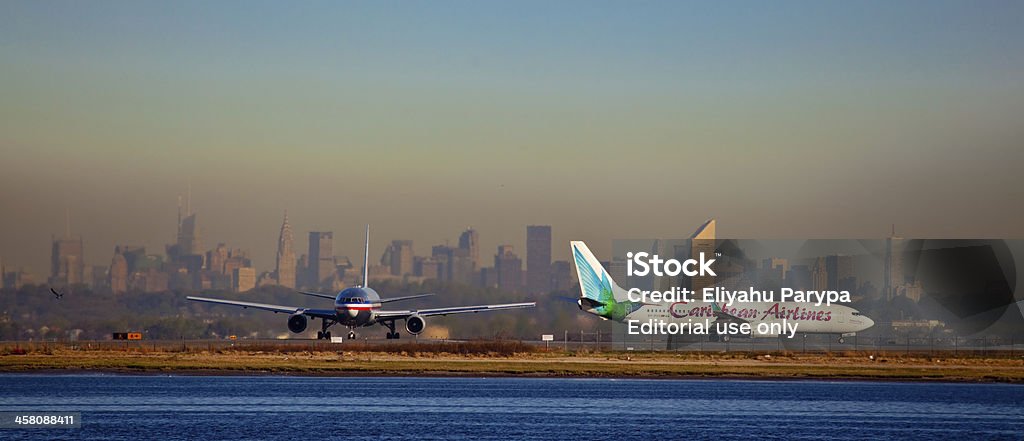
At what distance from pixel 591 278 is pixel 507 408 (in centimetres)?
5554

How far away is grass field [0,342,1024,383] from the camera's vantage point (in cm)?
7694

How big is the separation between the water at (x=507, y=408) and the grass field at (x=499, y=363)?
1.36 m

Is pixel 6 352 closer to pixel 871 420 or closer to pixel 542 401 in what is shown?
pixel 542 401

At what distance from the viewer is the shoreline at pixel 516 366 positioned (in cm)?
7638

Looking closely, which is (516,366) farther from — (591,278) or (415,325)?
(591,278)

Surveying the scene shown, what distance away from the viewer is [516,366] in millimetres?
80250

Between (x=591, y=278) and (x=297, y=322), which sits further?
(x=591, y=278)

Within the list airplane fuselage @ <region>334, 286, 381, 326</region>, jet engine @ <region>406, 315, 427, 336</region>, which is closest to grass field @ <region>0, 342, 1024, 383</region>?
airplane fuselage @ <region>334, 286, 381, 326</region>

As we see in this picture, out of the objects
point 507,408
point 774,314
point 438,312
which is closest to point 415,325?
point 438,312

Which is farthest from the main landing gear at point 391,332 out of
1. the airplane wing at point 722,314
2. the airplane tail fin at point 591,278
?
the airplane wing at point 722,314

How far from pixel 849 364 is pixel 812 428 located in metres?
34.2

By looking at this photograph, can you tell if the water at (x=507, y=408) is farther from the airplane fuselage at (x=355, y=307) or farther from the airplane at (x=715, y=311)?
the airplane at (x=715, y=311)

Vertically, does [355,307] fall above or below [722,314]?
below

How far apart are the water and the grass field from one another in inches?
53.7
